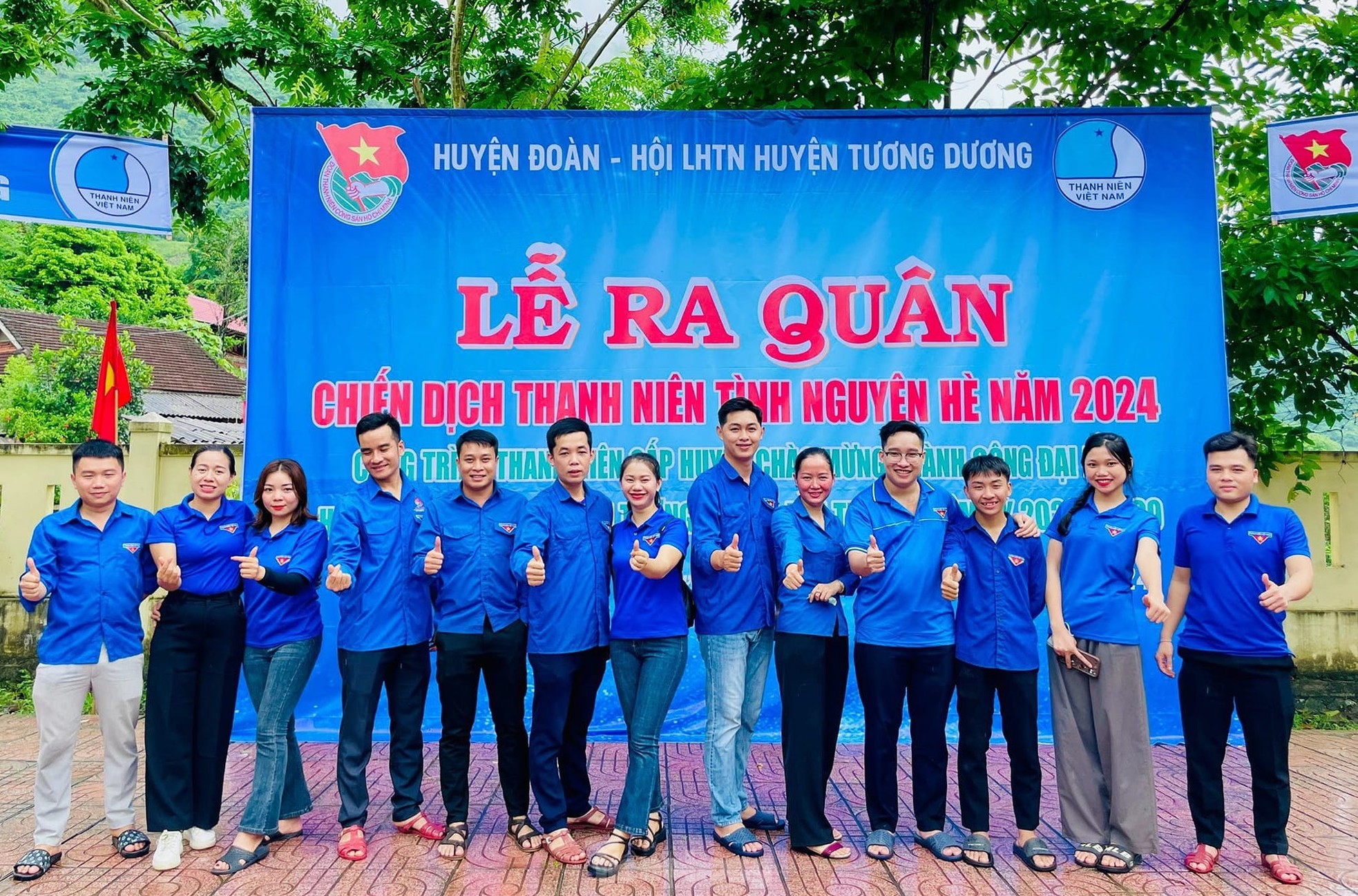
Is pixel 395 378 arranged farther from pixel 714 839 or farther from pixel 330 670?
pixel 714 839

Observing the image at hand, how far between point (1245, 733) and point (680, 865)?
187 centimetres

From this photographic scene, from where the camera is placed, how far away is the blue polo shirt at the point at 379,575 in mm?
3285

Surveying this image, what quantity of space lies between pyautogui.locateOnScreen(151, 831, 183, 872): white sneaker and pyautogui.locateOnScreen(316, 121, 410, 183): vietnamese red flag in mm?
3066

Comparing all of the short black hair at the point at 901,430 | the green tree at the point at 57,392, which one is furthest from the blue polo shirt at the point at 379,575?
the green tree at the point at 57,392

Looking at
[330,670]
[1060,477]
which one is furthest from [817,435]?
[330,670]

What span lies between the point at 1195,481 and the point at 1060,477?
0.65 meters

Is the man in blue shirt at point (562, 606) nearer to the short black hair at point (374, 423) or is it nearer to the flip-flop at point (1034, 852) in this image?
the short black hair at point (374, 423)

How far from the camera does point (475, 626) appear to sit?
128 inches

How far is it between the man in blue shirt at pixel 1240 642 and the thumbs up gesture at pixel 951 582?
0.73m

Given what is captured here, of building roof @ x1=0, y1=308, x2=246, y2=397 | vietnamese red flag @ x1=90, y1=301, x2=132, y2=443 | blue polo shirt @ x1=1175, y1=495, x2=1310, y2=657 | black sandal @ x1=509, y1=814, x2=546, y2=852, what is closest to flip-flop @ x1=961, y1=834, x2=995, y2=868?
blue polo shirt @ x1=1175, y1=495, x2=1310, y2=657

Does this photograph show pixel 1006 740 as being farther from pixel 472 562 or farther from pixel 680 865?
pixel 472 562

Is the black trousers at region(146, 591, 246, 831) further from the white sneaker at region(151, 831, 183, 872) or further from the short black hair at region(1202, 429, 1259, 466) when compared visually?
the short black hair at region(1202, 429, 1259, 466)

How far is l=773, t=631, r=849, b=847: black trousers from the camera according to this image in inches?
125

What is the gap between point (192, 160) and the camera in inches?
260
